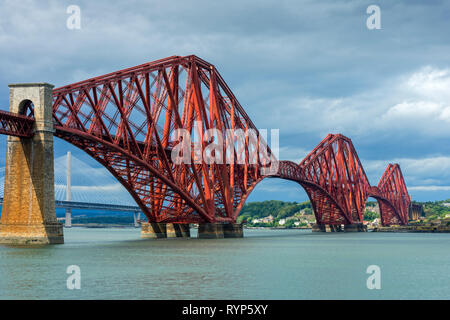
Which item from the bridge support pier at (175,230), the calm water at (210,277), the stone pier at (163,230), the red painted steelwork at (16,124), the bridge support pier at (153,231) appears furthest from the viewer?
the bridge support pier at (175,230)

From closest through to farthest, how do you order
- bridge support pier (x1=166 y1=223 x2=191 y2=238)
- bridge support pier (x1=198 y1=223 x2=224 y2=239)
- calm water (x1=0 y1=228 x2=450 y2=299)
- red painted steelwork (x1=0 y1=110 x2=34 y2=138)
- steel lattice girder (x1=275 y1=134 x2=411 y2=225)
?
calm water (x1=0 y1=228 x2=450 y2=299), red painted steelwork (x1=0 y1=110 x2=34 y2=138), bridge support pier (x1=198 y1=223 x2=224 y2=239), bridge support pier (x1=166 y1=223 x2=191 y2=238), steel lattice girder (x1=275 y1=134 x2=411 y2=225)

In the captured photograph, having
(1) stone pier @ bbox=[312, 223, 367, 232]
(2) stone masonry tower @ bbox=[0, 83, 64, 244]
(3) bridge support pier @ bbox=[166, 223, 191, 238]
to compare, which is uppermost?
(2) stone masonry tower @ bbox=[0, 83, 64, 244]

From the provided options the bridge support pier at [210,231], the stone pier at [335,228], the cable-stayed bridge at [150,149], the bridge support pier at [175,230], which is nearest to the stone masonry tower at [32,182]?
the cable-stayed bridge at [150,149]

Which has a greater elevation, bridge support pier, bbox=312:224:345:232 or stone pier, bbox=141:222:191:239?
stone pier, bbox=141:222:191:239

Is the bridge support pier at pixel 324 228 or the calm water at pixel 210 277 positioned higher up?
the calm water at pixel 210 277

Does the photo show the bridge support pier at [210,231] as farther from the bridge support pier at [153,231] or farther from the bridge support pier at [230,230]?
the bridge support pier at [153,231]

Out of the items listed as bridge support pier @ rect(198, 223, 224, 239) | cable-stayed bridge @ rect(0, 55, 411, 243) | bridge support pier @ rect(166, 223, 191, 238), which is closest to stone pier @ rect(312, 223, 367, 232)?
cable-stayed bridge @ rect(0, 55, 411, 243)

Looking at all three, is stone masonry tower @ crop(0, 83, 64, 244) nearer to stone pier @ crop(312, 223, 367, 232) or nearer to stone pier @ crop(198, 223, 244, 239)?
stone pier @ crop(198, 223, 244, 239)

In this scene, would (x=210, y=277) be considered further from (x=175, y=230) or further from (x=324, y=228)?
(x=324, y=228)
